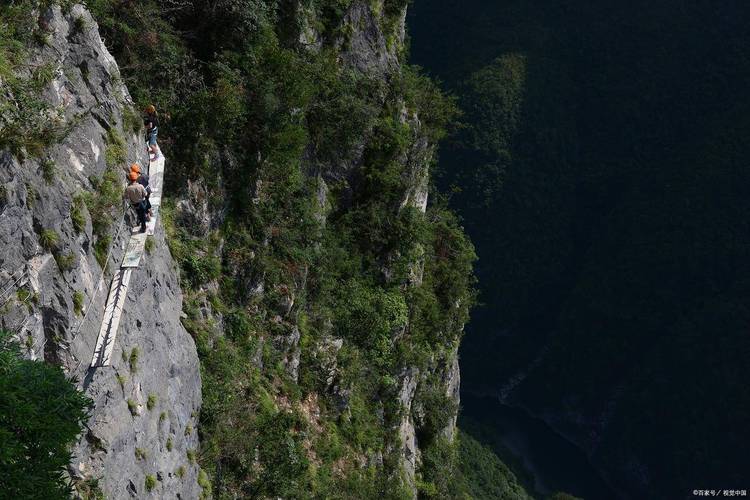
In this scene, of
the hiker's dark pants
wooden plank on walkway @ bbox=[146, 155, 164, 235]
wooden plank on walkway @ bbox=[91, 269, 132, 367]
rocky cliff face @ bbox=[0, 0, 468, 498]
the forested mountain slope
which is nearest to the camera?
rocky cliff face @ bbox=[0, 0, 468, 498]

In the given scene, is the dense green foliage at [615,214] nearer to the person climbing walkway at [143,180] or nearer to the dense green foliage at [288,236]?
the dense green foliage at [288,236]

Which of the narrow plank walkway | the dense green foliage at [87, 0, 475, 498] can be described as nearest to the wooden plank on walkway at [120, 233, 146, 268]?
the narrow plank walkway

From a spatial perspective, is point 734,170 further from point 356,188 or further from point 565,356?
point 356,188

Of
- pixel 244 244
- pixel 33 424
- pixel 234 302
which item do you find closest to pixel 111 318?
pixel 33 424

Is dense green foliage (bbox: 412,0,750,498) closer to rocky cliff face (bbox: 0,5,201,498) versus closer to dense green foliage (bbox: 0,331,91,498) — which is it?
rocky cliff face (bbox: 0,5,201,498)

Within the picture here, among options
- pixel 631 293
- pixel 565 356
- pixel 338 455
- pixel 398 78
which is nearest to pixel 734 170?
pixel 631 293

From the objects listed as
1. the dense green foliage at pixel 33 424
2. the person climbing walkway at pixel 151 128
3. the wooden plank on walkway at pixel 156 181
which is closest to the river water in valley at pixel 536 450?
the wooden plank on walkway at pixel 156 181
